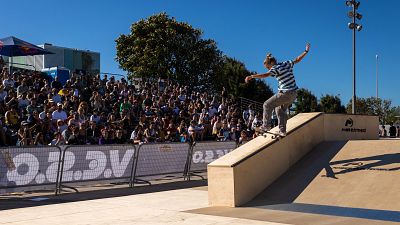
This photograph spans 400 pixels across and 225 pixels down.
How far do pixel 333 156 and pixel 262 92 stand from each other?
52708 millimetres

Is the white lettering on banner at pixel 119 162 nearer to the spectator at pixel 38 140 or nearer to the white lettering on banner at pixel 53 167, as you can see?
the white lettering on banner at pixel 53 167

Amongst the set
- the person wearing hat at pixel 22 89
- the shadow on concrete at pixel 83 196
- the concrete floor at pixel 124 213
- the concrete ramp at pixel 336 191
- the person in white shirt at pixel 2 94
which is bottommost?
the shadow on concrete at pixel 83 196

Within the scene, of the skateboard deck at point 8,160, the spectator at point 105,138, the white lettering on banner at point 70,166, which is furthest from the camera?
the spectator at point 105,138

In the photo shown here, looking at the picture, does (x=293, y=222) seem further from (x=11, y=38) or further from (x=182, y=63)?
(x=182, y=63)

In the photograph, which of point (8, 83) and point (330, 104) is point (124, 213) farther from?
point (330, 104)

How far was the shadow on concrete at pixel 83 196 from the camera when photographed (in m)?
9.87

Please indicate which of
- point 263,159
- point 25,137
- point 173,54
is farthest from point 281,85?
point 173,54

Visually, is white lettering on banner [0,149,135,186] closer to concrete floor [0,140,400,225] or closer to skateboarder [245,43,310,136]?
concrete floor [0,140,400,225]

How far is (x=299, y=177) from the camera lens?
971 centimetres

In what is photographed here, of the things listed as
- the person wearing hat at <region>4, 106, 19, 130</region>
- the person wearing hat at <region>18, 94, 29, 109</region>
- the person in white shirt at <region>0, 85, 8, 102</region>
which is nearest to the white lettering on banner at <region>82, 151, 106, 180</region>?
the person wearing hat at <region>4, 106, 19, 130</region>

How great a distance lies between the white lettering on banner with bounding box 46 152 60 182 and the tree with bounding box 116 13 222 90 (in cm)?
3861

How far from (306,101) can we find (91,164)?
217ft

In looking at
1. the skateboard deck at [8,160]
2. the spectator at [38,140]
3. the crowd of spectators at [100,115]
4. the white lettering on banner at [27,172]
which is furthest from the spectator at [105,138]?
the skateboard deck at [8,160]

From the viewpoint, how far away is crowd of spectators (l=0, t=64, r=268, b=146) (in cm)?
1533
